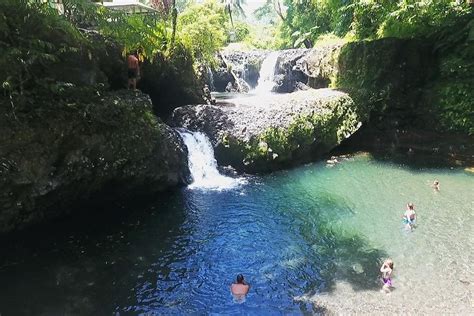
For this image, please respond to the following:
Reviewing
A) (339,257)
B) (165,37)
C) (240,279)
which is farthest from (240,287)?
(165,37)

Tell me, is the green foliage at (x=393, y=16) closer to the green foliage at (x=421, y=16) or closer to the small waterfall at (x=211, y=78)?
the green foliage at (x=421, y=16)

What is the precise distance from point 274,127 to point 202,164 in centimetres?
379

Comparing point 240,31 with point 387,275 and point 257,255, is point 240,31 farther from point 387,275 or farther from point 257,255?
point 387,275

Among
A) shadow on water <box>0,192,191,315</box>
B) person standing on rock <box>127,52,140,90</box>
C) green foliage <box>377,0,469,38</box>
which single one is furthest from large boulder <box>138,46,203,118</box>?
green foliage <box>377,0,469,38</box>

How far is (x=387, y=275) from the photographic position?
953 cm

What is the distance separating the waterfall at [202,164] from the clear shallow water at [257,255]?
3.24ft

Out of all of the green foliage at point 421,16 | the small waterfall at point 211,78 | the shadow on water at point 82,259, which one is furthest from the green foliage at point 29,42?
the small waterfall at point 211,78

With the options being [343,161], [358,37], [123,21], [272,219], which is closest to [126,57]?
[123,21]

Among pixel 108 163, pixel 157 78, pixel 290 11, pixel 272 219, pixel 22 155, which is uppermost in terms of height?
pixel 290 11

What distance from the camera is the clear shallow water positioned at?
8914 mm

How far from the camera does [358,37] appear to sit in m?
26.3

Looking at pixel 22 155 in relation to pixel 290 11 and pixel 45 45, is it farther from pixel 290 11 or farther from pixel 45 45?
pixel 290 11

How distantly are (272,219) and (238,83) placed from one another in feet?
80.2

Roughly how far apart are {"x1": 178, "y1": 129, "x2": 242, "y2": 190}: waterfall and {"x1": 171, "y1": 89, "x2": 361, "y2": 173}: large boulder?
16.8 inches
